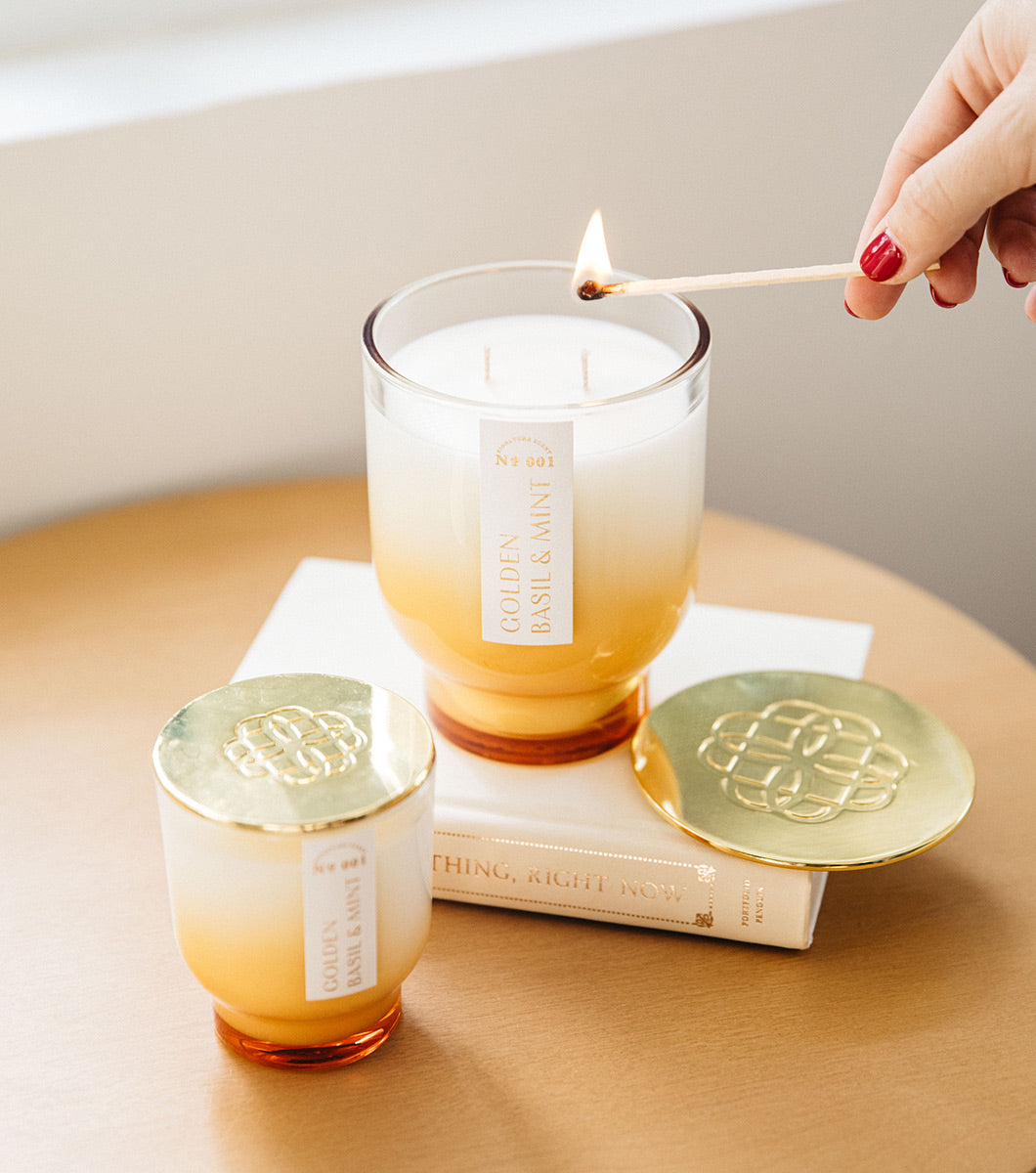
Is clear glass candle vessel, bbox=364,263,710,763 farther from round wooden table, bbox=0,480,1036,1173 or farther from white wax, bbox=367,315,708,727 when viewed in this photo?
round wooden table, bbox=0,480,1036,1173

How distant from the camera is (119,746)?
27.5 inches

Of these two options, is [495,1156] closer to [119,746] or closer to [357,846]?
[357,846]

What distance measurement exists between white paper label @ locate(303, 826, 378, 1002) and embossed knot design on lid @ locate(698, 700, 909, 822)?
0.60 ft

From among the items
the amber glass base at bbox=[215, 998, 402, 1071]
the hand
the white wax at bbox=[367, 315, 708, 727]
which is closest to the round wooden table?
the amber glass base at bbox=[215, 998, 402, 1071]

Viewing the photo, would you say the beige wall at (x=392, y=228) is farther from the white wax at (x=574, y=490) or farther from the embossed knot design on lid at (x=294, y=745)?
the embossed knot design on lid at (x=294, y=745)

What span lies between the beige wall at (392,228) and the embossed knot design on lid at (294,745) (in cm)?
46

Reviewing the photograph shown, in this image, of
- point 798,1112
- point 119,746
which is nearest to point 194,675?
point 119,746

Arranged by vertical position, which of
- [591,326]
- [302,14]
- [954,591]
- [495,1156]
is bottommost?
[954,591]

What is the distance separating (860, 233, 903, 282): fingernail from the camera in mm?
574

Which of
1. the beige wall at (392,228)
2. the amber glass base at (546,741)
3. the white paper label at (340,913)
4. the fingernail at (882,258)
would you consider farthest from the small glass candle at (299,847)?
the beige wall at (392,228)

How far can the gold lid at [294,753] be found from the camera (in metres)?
0.45

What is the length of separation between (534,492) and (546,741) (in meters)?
0.14

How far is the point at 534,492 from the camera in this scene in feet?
1.74

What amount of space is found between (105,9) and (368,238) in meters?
0.23
